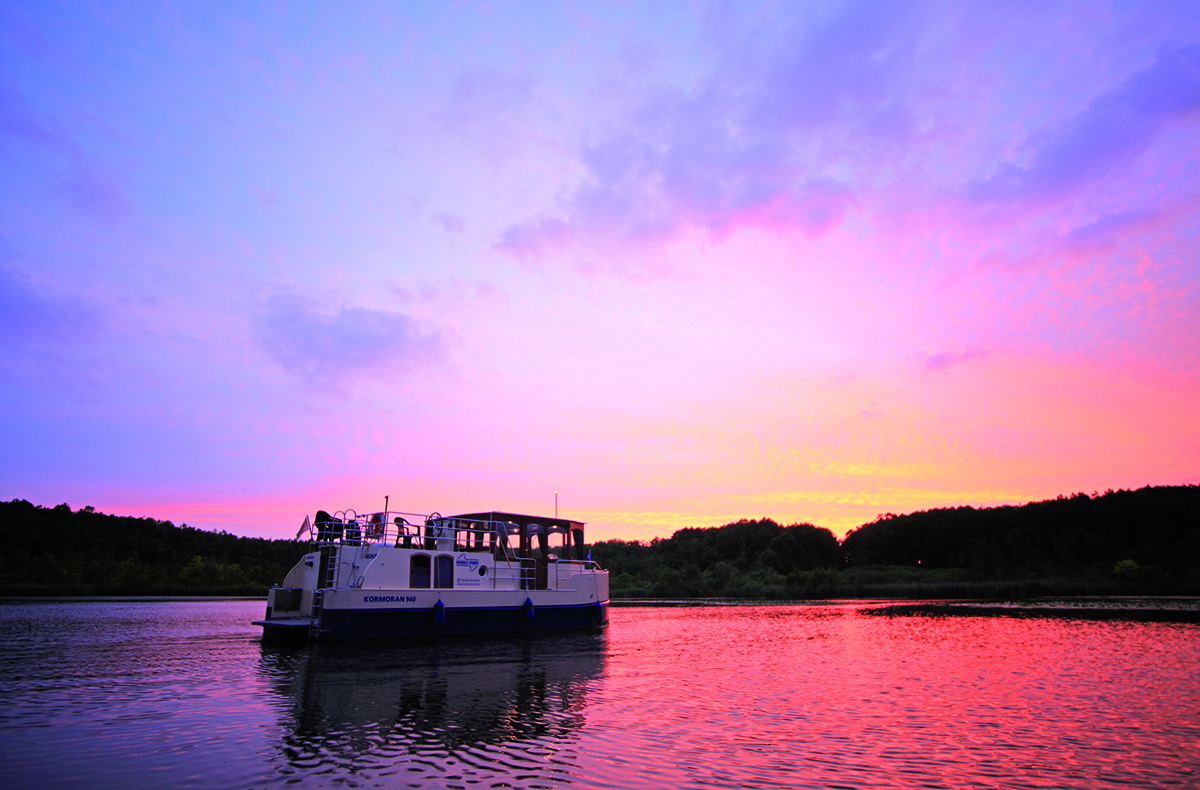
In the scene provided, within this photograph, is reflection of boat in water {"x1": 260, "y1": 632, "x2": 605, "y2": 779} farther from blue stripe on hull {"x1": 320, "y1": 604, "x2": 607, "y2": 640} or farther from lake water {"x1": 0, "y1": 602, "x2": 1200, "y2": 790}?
blue stripe on hull {"x1": 320, "y1": 604, "x2": 607, "y2": 640}

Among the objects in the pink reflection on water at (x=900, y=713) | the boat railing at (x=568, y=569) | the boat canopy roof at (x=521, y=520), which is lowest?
the pink reflection on water at (x=900, y=713)

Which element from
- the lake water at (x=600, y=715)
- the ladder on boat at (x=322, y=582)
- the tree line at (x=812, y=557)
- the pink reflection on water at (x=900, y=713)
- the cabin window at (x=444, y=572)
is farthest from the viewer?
the tree line at (x=812, y=557)

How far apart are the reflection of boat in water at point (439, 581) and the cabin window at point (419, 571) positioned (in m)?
0.04

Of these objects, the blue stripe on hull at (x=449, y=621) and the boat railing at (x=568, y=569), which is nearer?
the blue stripe on hull at (x=449, y=621)

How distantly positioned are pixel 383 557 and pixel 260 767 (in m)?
15.2

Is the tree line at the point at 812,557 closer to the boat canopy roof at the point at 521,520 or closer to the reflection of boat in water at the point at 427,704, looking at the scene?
the boat canopy roof at the point at 521,520

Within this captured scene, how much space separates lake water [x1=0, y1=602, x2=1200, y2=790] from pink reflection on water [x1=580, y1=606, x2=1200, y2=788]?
64 mm

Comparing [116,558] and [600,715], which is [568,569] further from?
[116,558]

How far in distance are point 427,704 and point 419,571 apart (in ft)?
40.0

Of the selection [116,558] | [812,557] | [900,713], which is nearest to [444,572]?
[900,713]

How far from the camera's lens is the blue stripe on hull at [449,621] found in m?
22.1

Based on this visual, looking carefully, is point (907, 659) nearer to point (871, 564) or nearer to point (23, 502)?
point (23, 502)

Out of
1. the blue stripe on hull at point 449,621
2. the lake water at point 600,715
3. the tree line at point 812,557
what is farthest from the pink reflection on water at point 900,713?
the tree line at point 812,557

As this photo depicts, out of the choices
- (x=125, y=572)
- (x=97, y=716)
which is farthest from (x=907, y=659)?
(x=125, y=572)
